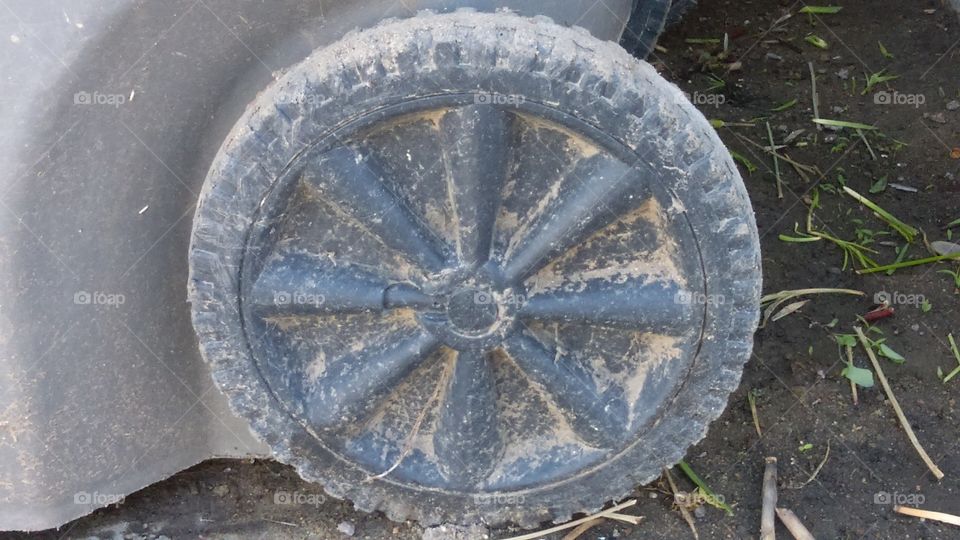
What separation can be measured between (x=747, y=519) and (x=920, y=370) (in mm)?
620

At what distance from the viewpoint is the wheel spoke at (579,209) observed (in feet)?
5.49

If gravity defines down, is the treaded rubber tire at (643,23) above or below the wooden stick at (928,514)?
above

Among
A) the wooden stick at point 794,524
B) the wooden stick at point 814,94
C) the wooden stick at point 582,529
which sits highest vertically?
the wooden stick at point 814,94

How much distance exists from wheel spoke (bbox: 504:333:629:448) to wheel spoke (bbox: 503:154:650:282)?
151 mm

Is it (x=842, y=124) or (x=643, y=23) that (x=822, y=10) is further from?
(x=643, y=23)

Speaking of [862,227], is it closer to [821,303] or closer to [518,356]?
[821,303]

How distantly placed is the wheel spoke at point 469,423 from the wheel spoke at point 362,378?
80 mm

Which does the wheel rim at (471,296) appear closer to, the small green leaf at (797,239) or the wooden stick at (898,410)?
the wooden stick at (898,410)

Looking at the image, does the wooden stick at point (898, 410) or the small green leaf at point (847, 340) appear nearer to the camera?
the wooden stick at point (898, 410)

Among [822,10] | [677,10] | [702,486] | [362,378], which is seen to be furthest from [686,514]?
[822,10]

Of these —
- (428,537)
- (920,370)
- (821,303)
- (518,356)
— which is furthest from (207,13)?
(920,370)

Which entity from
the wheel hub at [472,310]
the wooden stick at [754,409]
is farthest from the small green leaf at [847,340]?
the wheel hub at [472,310]

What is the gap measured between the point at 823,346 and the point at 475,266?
3.92 ft

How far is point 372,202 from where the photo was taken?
1.71 metres
